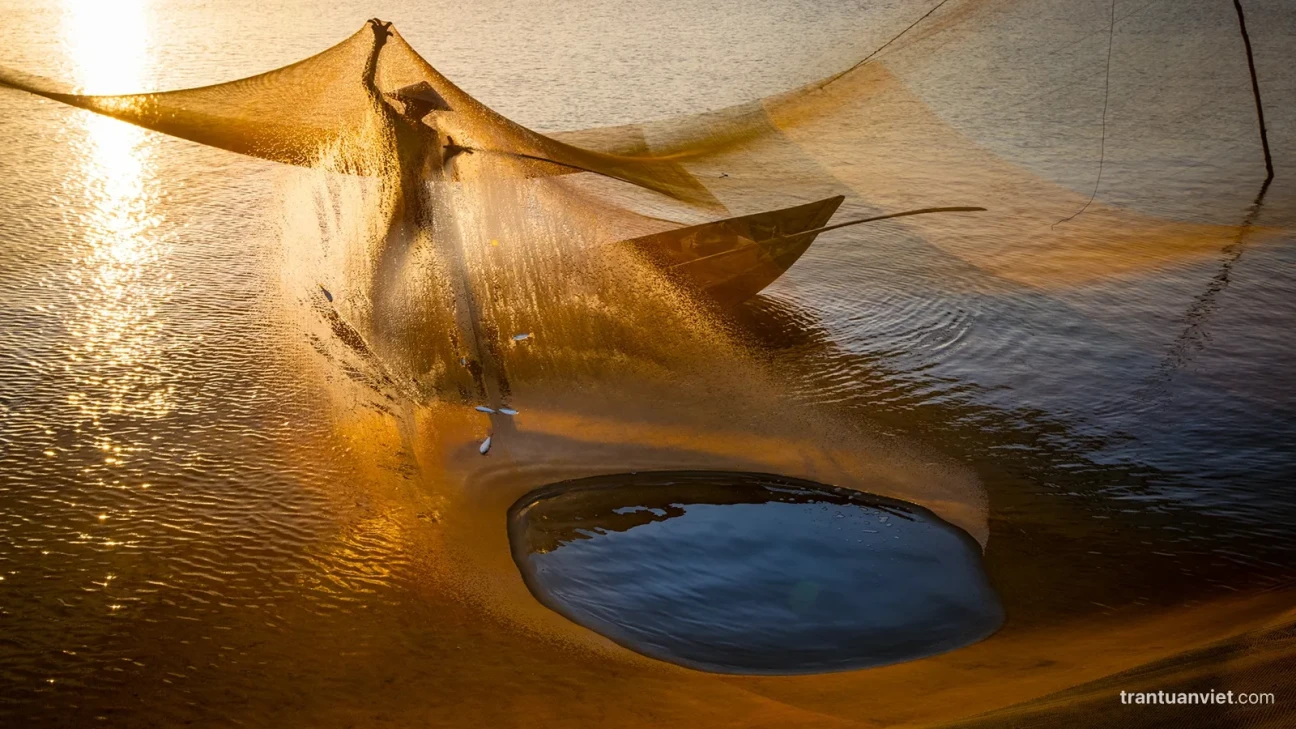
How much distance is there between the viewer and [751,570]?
216 centimetres

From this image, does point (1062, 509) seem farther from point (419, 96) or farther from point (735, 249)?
point (419, 96)

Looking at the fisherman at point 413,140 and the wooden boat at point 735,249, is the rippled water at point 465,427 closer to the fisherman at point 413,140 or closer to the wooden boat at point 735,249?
the wooden boat at point 735,249

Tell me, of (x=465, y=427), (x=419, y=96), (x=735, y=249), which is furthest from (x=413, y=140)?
(x=735, y=249)

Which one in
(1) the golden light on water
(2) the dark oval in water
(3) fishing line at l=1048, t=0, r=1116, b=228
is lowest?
(2) the dark oval in water

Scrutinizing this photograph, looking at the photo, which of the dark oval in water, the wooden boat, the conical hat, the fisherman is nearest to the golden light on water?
the fisherman

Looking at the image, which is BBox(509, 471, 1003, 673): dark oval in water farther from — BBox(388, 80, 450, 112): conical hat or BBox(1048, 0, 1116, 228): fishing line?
BBox(1048, 0, 1116, 228): fishing line

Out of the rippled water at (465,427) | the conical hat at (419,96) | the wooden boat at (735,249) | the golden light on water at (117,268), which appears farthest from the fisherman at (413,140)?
the golden light on water at (117,268)

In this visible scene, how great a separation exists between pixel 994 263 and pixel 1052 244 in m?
0.33

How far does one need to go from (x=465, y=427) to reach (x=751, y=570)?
32.1 inches

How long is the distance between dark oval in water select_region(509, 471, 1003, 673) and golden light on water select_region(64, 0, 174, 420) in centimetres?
119

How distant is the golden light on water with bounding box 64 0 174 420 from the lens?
271 centimetres

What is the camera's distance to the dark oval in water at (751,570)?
6.38 feet

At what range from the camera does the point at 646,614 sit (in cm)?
201

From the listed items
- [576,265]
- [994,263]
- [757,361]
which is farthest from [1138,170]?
[576,265]
